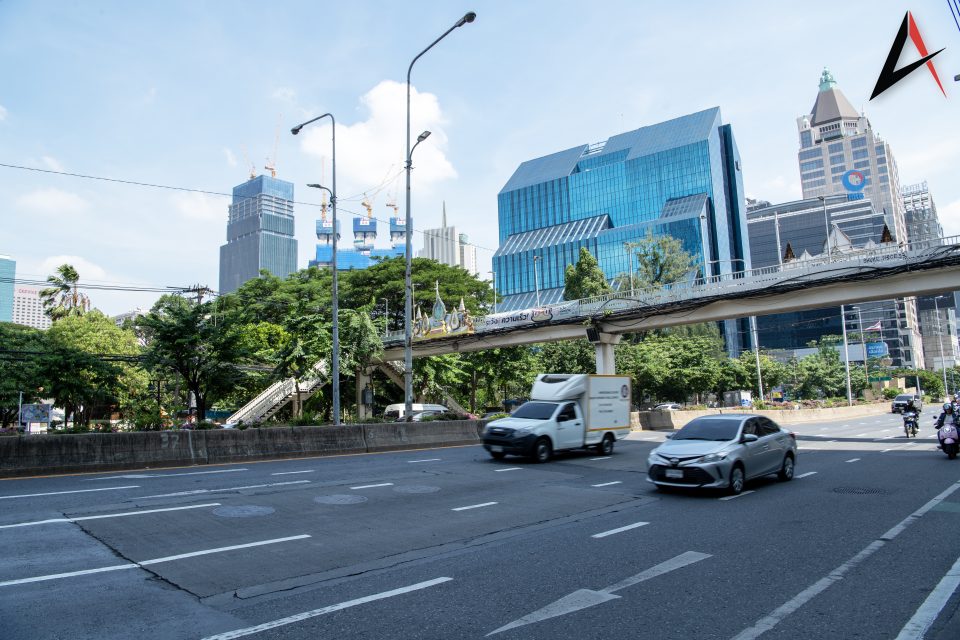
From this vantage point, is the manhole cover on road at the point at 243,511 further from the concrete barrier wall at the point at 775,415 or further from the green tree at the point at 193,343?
the concrete barrier wall at the point at 775,415

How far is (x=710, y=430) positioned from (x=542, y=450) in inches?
230

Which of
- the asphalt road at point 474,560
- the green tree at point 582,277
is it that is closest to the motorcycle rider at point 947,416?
the asphalt road at point 474,560

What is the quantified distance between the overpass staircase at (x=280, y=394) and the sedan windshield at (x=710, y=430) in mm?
29286

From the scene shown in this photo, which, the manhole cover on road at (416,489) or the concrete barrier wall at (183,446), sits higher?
the concrete barrier wall at (183,446)

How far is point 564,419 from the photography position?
736 inches

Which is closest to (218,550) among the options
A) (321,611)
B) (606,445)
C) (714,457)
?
(321,611)

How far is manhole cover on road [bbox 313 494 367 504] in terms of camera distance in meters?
11.2

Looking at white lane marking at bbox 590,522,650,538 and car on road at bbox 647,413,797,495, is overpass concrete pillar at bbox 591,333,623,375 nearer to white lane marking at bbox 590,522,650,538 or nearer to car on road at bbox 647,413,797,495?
car on road at bbox 647,413,797,495

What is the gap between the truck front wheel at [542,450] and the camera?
17.6 meters

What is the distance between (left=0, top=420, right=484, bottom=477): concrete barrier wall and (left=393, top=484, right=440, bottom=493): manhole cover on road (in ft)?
25.7

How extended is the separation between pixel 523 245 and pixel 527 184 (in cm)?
1638

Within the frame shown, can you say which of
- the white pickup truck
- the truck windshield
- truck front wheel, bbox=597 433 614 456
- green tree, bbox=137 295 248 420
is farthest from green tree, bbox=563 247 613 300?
the truck windshield

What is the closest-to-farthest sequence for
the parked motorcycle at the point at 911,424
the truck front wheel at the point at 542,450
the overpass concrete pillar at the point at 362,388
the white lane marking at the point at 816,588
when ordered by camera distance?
the white lane marking at the point at 816,588 → the truck front wheel at the point at 542,450 → the parked motorcycle at the point at 911,424 → the overpass concrete pillar at the point at 362,388

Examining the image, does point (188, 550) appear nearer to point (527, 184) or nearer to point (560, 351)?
point (560, 351)
